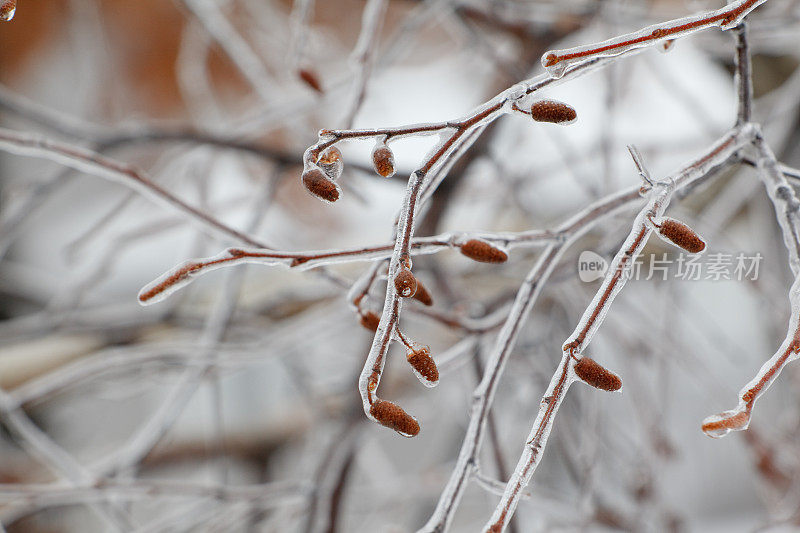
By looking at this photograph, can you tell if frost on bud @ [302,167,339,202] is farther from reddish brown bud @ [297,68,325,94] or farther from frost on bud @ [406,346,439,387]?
reddish brown bud @ [297,68,325,94]

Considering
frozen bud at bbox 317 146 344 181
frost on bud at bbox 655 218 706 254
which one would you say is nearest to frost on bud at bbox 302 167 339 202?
frozen bud at bbox 317 146 344 181

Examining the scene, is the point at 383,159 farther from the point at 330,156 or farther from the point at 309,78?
the point at 309,78

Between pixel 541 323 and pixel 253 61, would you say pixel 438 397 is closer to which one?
pixel 541 323

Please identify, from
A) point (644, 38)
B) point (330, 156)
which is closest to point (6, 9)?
point (330, 156)

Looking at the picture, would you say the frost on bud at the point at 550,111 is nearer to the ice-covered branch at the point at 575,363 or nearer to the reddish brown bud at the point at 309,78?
the ice-covered branch at the point at 575,363

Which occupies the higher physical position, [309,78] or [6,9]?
[309,78]

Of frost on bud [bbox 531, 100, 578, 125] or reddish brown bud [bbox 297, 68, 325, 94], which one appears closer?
frost on bud [bbox 531, 100, 578, 125]
